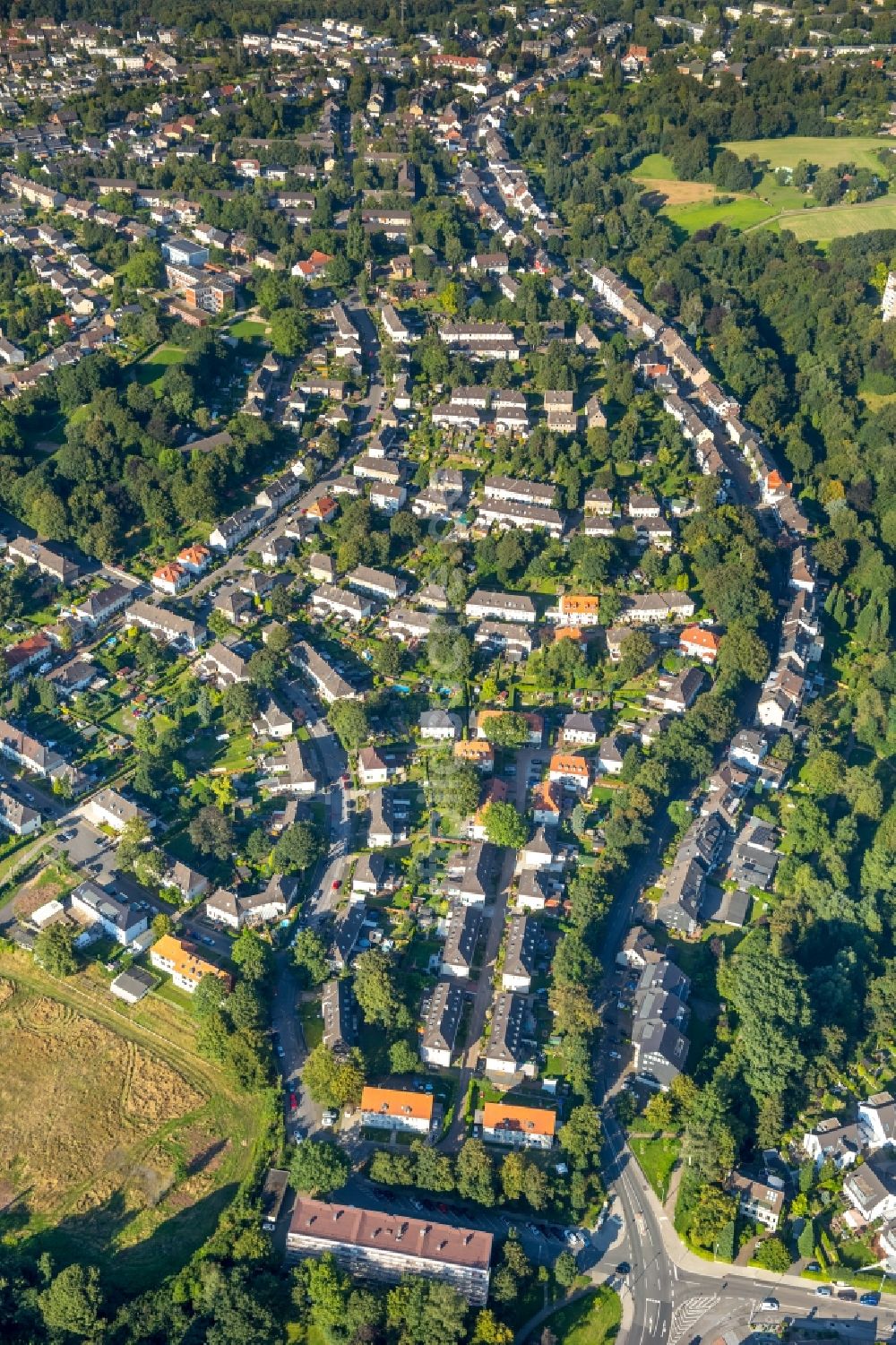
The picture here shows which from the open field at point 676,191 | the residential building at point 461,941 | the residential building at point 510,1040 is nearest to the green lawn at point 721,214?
the open field at point 676,191

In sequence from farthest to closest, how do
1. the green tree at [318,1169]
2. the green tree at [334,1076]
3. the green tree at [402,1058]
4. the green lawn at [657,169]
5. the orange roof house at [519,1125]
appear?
the green lawn at [657,169] < the green tree at [402,1058] < the green tree at [334,1076] < the orange roof house at [519,1125] < the green tree at [318,1169]

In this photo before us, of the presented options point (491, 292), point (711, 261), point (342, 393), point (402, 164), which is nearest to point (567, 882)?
point (342, 393)

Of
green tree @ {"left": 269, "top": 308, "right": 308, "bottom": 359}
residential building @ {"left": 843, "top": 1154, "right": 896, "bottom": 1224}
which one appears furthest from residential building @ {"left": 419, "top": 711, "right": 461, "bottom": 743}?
green tree @ {"left": 269, "top": 308, "right": 308, "bottom": 359}

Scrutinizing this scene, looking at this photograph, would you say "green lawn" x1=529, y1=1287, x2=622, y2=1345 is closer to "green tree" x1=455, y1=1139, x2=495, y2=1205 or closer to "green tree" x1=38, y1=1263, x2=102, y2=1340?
"green tree" x1=455, y1=1139, x2=495, y2=1205

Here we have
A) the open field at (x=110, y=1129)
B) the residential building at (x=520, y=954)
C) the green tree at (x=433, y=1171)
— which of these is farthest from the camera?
the residential building at (x=520, y=954)

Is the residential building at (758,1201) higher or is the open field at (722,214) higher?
the open field at (722,214)

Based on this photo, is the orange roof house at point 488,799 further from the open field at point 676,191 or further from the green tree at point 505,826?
the open field at point 676,191
